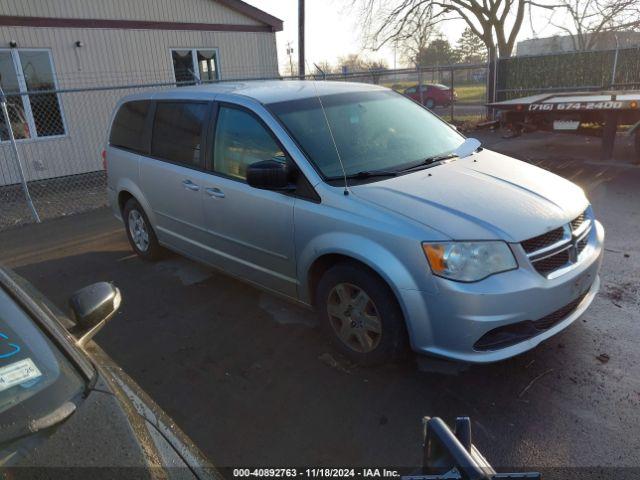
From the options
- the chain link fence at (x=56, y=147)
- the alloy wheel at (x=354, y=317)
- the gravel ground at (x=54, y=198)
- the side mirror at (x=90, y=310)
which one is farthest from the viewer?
the chain link fence at (x=56, y=147)

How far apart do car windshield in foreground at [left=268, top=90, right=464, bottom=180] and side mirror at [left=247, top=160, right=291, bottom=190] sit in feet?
0.75

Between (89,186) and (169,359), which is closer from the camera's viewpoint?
(169,359)

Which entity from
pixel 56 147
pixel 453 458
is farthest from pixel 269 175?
pixel 56 147

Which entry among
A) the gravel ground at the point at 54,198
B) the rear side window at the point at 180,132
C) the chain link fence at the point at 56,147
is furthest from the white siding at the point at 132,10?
the rear side window at the point at 180,132

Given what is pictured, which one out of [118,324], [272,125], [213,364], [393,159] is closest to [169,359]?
[213,364]

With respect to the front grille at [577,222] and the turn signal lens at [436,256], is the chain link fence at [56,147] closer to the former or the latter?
the front grille at [577,222]

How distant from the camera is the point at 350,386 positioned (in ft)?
10.5

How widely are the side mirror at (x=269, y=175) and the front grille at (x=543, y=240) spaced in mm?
1591

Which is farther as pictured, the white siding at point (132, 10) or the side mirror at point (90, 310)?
the white siding at point (132, 10)

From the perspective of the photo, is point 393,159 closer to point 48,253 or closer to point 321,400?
point 321,400

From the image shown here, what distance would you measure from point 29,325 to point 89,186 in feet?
31.5

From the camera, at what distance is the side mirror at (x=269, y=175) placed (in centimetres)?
341

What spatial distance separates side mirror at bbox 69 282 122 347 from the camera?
2111 millimetres

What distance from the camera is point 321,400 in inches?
122
